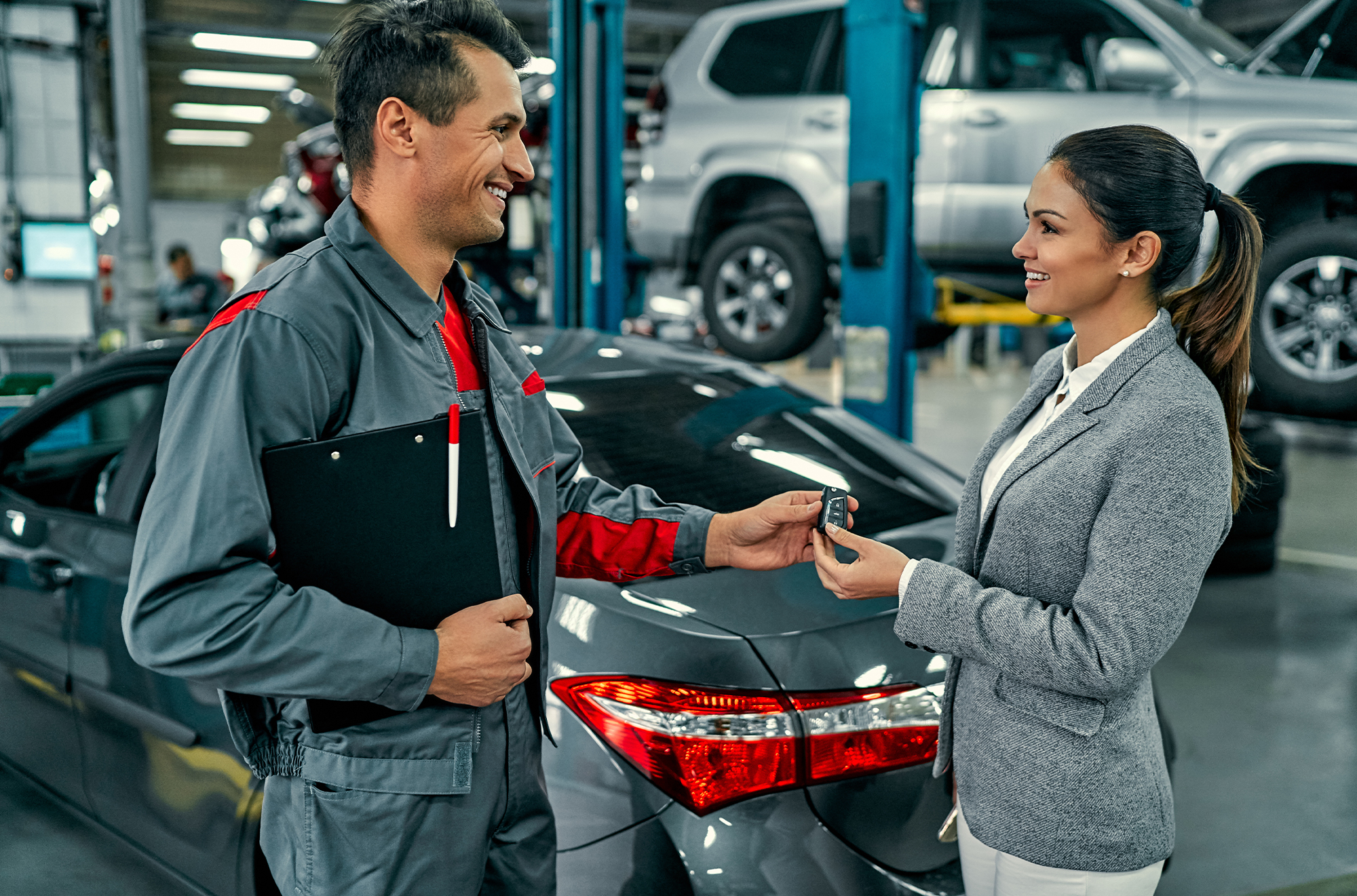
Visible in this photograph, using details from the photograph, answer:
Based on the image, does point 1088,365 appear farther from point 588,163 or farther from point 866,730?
point 588,163

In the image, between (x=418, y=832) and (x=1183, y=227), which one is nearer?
(x=418, y=832)

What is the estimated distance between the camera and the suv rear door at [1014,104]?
4609 millimetres

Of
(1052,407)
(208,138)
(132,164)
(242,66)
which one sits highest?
(242,66)

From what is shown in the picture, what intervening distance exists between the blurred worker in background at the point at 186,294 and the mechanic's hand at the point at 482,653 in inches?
494

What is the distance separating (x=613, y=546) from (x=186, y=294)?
12.8m

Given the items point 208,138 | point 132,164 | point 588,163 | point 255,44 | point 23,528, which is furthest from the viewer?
point 208,138

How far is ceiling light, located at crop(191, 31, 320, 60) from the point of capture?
13273mm

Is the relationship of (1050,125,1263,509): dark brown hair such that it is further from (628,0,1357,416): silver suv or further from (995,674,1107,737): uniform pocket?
(628,0,1357,416): silver suv

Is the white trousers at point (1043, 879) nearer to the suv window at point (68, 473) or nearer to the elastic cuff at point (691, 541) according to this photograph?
the elastic cuff at point (691, 541)

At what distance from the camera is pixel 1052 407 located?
142cm

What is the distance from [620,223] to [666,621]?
12.0ft

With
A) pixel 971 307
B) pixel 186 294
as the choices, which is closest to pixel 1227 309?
pixel 971 307

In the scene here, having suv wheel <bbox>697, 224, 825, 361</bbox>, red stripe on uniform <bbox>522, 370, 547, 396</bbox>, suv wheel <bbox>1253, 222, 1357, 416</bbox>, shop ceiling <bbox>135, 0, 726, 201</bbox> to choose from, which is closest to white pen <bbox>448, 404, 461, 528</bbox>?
red stripe on uniform <bbox>522, 370, 547, 396</bbox>

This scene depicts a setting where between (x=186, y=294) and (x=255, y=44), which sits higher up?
(x=255, y=44)
